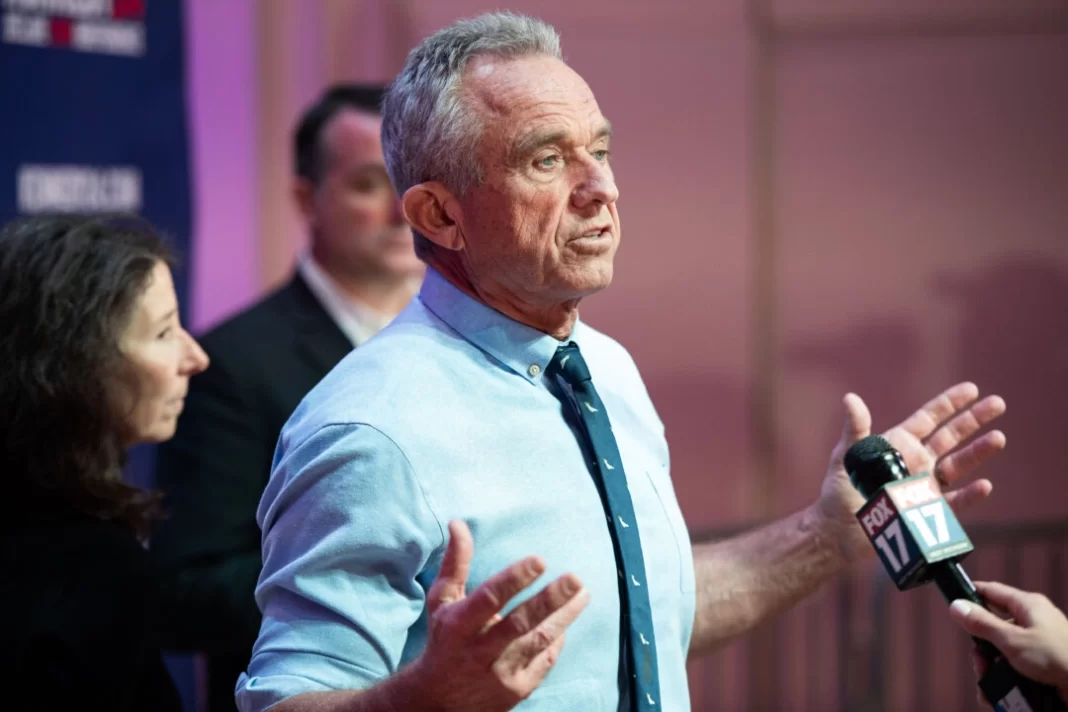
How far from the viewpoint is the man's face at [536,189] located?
1.61 meters

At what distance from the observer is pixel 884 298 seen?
412 centimetres

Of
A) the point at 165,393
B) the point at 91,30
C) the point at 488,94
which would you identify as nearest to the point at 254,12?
the point at 91,30

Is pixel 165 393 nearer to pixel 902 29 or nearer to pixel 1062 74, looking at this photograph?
pixel 902 29

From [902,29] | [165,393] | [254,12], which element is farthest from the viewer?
[902,29]

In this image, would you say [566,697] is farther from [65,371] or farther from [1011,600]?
[65,371]

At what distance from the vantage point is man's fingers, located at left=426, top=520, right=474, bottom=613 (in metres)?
1.29

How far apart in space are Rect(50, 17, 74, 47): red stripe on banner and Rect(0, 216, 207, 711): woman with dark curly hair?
115 cm

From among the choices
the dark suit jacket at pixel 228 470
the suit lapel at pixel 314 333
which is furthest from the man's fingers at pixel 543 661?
the suit lapel at pixel 314 333

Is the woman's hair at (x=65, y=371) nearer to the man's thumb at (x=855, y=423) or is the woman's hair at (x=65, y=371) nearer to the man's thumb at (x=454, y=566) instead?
the man's thumb at (x=454, y=566)

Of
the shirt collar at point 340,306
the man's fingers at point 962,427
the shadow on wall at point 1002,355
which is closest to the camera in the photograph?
the man's fingers at point 962,427

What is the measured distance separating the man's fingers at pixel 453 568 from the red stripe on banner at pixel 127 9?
2324mm

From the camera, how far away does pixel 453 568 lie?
1297mm

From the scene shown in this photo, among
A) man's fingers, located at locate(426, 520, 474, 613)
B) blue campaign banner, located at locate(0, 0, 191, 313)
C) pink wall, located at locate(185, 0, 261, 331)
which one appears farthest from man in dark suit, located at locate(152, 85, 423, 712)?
man's fingers, located at locate(426, 520, 474, 613)

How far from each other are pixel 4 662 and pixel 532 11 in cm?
267
